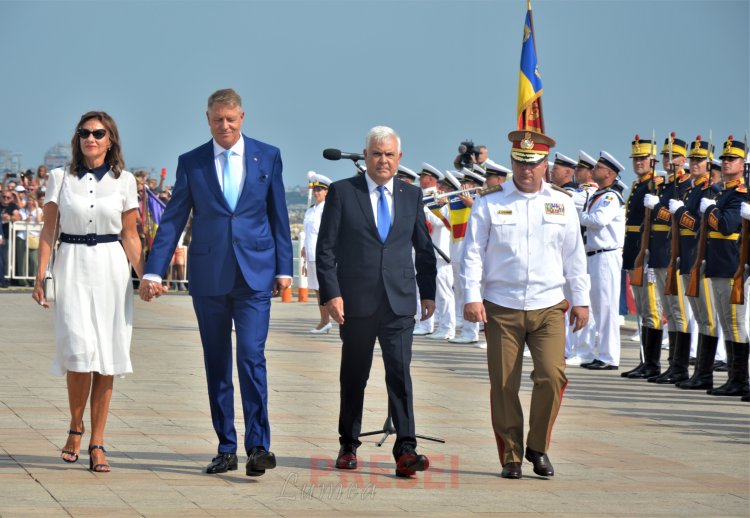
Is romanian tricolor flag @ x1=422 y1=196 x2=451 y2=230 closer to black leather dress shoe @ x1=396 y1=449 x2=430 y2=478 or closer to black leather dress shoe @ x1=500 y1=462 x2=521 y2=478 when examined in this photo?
black leather dress shoe @ x1=500 y1=462 x2=521 y2=478

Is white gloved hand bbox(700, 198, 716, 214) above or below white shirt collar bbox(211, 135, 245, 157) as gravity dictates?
above

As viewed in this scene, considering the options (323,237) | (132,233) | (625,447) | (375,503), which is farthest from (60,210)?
(625,447)

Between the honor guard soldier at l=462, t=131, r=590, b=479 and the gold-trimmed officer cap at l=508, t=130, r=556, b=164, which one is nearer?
the honor guard soldier at l=462, t=131, r=590, b=479

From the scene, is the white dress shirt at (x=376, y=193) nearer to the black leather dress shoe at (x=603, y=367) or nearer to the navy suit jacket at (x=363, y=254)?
the navy suit jacket at (x=363, y=254)

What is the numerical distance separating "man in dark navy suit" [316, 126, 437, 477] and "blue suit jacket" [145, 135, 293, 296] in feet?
1.06

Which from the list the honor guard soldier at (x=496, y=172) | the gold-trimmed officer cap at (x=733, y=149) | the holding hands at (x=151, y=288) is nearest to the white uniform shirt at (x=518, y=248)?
the holding hands at (x=151, y=288)

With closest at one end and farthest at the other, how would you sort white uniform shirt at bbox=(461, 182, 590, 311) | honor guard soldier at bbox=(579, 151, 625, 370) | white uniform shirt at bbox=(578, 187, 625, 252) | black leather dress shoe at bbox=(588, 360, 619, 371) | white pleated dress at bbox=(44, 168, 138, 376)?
white pleated dress at bbox=(44, 168, 138, 376) → white uniform shirt at bbox=(461, 182, 590, 311) → white uniform shirt at bbox=(578, 187, 625, 252) → honor guard soldier at bbox=(579, 151, 625, 370) → black leather dress shoe at bbox=(588, 360, 619, 371)

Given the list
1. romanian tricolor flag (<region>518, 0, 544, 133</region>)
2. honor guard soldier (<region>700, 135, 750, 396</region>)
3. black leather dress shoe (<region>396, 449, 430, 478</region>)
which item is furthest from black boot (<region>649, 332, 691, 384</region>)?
black leather dress shoe (<region>396, 449, 430, 478</region>)

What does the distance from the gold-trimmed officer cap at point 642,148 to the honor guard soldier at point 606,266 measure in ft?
0.87

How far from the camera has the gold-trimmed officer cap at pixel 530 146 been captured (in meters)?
8.95

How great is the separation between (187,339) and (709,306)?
7.01 meters

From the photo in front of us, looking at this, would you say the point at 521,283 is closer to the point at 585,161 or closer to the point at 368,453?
the point at 368,453

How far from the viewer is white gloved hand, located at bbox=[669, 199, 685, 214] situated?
14.6 m

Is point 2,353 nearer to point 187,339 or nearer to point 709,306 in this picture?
point 187,339
